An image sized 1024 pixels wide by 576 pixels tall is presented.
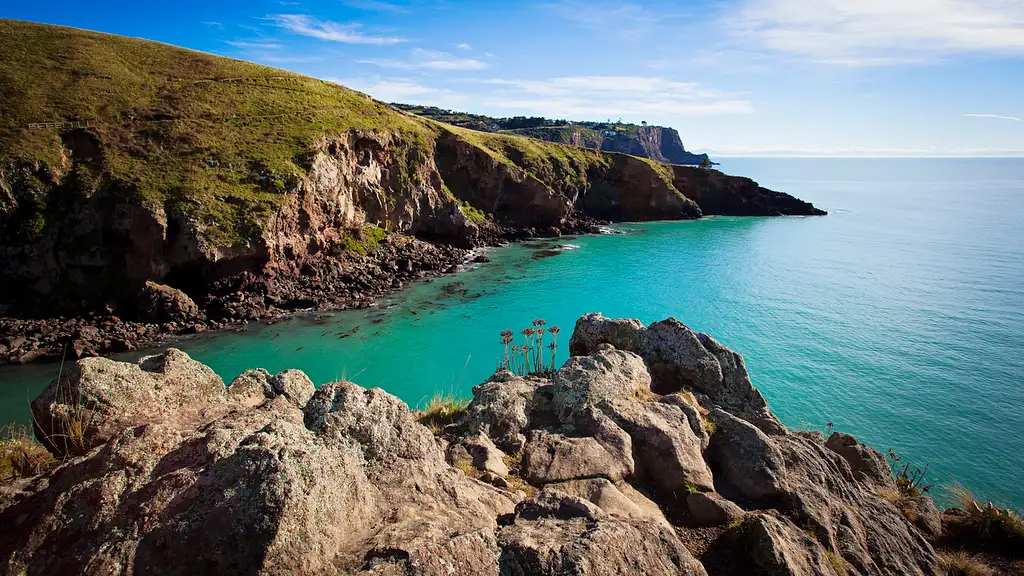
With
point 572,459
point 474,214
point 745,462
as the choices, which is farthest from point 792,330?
point 474,214

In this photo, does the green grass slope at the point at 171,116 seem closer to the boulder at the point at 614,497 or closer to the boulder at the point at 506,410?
the boulder at the point at 506,410

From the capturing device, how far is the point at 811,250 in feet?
237

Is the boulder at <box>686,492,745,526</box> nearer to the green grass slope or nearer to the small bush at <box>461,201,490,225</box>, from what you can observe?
the green grass slope

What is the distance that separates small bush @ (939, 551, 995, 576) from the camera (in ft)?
25.1

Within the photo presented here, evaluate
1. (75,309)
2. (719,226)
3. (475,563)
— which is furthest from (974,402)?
(719,226)

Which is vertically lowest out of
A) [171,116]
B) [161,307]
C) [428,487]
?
[161,307]

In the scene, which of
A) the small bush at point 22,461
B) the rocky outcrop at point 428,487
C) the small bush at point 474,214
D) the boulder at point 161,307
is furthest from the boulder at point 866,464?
the small bush at point 474,214

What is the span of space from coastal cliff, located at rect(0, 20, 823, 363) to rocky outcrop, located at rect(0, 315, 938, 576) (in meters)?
33.8

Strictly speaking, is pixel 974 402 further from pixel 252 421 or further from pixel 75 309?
pixel 75 309

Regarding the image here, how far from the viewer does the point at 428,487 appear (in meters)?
6.17

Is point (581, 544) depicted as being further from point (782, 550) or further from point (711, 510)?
point (711, 510)

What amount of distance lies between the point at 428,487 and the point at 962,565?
869 centimetres

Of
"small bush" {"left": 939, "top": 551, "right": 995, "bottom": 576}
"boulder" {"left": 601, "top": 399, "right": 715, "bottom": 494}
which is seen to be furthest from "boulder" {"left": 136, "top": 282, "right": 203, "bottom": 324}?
"small bush" {"left": 939, "top": 551, "right": 995, "bottom": 576}

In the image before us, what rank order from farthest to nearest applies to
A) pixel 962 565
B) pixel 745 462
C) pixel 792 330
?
pixel 792 330, pixel 745 462, pixel 962 565
